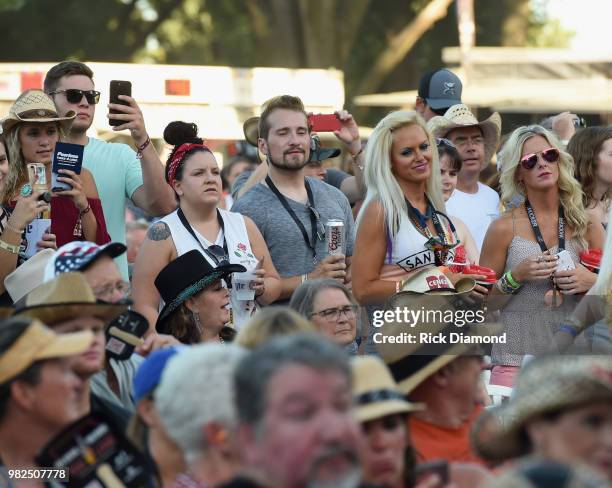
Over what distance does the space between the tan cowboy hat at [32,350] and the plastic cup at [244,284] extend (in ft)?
9.16

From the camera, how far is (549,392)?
3.62m

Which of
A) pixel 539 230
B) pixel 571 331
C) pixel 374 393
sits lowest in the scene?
pixel 571 331

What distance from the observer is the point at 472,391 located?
527 centimetres

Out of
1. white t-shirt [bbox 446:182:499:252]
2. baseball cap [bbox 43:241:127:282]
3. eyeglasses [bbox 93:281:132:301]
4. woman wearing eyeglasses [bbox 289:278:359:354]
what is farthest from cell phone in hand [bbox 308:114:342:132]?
eyeglasses [bbox 93:281:132:301]

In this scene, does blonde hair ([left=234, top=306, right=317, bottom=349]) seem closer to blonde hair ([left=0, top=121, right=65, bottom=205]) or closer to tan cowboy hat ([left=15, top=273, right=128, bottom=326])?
tan cowboy hat ([left=15, top=273, right=128, bottom=326])

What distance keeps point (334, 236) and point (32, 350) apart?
3.28m

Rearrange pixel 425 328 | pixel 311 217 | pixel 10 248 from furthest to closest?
pixel 311 217 → pixel 10 248 → pixel 425 328

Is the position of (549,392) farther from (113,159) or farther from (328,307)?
(113,159)

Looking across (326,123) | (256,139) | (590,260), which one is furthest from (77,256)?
(256,139)

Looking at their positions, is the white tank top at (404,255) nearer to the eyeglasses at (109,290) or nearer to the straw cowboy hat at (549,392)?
the eyeglasses at (109,290)

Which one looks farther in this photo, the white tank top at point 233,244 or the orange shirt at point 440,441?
the white tank top at point 233,244

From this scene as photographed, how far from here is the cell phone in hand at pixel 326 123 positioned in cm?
920

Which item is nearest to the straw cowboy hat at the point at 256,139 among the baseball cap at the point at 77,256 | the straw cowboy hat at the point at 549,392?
the baseball cap at the point at 77,256

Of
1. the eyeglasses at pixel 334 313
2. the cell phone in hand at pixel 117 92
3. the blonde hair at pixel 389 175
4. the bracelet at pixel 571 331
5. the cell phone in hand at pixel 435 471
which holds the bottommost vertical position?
the cell phone in hand at pixel 435 471
